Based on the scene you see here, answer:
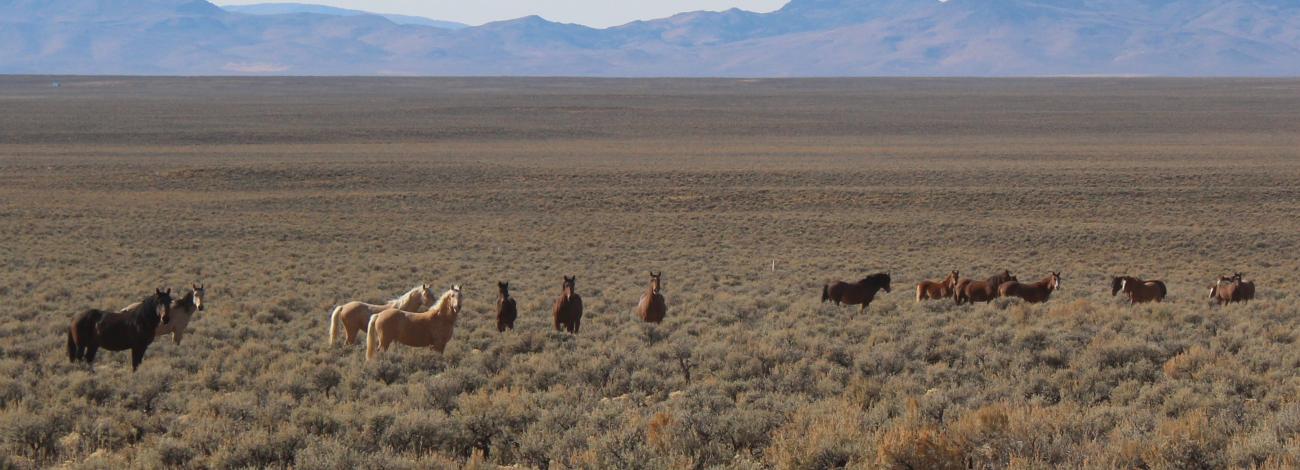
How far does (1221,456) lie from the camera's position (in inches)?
263

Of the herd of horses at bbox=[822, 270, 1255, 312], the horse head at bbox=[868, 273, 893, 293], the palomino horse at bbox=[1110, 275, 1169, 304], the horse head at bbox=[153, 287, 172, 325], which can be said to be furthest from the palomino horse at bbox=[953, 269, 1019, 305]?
the horse head at bbox=[153, 287, 172, 325]

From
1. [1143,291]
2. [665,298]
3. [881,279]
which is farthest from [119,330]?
[1143,291]

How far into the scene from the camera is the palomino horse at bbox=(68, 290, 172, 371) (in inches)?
389

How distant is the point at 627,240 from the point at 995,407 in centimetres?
2220

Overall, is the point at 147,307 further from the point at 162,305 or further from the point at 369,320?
the point at 369,320

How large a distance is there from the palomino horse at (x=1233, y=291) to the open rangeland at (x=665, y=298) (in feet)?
2.29

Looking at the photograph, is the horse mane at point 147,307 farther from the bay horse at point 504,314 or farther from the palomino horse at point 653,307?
the palomino horse at point 653,307

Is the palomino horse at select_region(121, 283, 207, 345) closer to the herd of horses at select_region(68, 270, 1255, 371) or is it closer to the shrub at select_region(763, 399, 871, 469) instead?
the herd of horses at select_region(68, 270, 1255, 371)

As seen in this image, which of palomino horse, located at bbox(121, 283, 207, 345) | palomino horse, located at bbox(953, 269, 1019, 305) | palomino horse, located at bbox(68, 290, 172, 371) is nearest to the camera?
palomino horse, located at bbox(68, 290, 172, 371)

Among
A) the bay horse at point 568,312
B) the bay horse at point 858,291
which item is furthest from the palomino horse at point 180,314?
the bay horse at point 858,291

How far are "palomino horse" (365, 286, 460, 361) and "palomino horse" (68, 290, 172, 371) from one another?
Result: 78.2 inches

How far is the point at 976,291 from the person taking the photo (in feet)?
49.7

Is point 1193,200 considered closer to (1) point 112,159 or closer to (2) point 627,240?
(2) point 627,240

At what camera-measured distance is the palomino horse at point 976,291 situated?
593 inches
